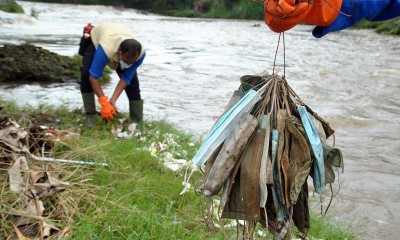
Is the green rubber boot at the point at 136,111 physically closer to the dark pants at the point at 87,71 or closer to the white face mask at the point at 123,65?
the dark pants at the point at 87,71

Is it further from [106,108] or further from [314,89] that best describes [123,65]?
[314,89]

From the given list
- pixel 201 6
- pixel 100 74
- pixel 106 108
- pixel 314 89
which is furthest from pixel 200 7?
pixel 106 108

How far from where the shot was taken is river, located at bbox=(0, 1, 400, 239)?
5.05 m

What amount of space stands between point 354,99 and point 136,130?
5.62 metres

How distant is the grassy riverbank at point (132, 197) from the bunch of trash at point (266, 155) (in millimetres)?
392

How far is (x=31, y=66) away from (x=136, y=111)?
4.14 metres

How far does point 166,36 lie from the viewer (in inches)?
812

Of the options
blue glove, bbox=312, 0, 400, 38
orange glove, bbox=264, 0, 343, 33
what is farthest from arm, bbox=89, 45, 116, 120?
orange glove, bbox=264, 0, 343, 33

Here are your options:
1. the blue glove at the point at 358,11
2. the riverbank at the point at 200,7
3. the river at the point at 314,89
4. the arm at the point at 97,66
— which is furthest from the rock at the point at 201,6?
the blue glove at the point at 358,11

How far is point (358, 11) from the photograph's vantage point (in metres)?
1.97

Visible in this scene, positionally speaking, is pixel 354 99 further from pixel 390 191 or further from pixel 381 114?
pixel 390 191

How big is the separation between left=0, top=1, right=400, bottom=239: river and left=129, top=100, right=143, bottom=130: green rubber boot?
0.86m

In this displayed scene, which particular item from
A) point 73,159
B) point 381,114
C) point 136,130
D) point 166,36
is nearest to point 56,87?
point 136,130

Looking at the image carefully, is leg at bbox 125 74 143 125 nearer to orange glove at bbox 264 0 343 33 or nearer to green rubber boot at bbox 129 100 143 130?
green rubber boot at bbox 129 100 143 130
